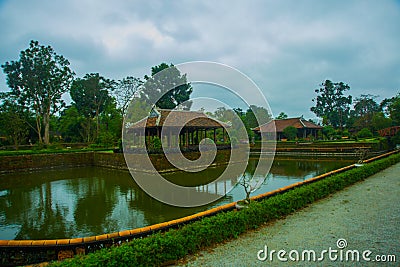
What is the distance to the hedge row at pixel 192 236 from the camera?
126 inches

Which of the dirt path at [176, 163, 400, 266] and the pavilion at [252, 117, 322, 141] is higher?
the pavilion at [252, 117, 322, 141]

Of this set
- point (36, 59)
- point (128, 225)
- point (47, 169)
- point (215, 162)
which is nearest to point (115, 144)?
point (47, 169)

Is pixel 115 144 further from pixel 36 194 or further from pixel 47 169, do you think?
pixel 36 194

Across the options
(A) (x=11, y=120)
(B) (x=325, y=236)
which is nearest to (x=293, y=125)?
(A) (x=11, y=120)

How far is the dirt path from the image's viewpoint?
3.46 meters

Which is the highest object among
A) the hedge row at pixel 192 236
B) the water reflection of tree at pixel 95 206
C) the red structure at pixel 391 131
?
the red structure at pixel 391 131

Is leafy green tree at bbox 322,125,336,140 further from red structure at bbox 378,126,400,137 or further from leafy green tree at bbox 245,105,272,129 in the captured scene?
red structure at bbox 378,126,400,137

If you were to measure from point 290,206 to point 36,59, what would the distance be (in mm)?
27485

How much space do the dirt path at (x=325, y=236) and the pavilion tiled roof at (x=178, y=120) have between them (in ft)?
36.4

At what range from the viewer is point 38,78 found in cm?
2603

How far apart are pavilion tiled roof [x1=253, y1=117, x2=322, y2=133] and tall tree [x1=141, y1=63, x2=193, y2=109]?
10.4m

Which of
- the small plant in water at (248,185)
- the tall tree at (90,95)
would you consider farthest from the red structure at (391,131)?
the tall tree at (90,95)

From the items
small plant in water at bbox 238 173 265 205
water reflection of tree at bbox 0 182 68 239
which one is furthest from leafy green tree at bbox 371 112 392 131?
water reflection of tree at bbox 0 182 68 239

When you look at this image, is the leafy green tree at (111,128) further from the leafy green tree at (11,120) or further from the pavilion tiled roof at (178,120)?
the leafy green tree at (11,120)
